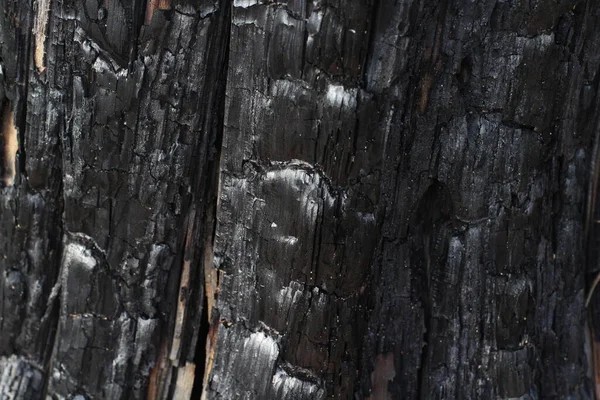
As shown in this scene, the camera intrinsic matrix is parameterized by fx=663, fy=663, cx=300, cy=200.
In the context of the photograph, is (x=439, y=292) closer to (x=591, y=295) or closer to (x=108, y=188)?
(x=591, y=295)

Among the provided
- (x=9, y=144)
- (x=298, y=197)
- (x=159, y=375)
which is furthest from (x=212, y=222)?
(x=9, y=144)

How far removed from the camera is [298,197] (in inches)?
55.9

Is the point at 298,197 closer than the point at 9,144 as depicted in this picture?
Yes

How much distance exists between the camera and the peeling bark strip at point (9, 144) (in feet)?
5.57

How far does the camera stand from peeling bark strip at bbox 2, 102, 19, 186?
1.70 metres

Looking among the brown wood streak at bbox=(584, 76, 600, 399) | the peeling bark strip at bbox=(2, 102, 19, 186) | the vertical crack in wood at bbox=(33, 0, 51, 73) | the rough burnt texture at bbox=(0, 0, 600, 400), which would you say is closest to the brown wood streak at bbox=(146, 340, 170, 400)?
the rough burnt texture at bbox=(0, 0, 600, 400)

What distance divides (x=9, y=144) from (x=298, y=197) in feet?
2.68

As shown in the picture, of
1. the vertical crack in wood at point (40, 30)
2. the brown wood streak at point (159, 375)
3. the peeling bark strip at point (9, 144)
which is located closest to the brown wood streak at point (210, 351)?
the brown wood streak at point (159, 375)

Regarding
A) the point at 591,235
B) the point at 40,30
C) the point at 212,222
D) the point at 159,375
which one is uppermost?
the point at 40,30

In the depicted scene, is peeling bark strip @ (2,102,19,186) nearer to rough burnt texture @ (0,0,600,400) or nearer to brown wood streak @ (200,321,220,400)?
rough burnt texture @ (0,0,600,400)

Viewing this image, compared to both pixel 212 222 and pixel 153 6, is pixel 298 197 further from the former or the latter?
pixel 153 6

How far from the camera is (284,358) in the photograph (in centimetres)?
150

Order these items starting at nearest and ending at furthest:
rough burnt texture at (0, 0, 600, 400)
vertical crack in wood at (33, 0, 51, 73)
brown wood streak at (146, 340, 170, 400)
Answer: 1. rough burnt texture at (0, 0, 600, 400)
2. vertical crack in wood at (33, 0, 51, 73)
3. brown wood streak at (146, 340, 170, 400)

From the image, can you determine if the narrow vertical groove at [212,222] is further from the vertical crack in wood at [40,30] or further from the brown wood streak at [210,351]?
the vertical crack in wood at [40,30]
